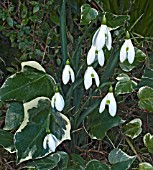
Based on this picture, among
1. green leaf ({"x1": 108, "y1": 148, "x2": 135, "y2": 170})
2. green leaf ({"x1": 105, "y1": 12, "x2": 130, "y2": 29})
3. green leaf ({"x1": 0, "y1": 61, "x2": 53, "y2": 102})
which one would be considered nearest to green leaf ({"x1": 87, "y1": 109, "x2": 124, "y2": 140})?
green leaf ({"x1": 108, "y1": 148, "x2": 135, "y2": 170})

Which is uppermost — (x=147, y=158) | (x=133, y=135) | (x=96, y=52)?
(x=96, y=52)

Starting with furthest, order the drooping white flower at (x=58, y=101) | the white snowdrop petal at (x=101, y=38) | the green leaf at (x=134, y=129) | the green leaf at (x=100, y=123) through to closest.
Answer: the green leaf at (x=134, y=129), the green leaf at (x=100, y=123), the drooping white flower at (x=58, y=101), the white snowdrop petal at (x=101, y=38)

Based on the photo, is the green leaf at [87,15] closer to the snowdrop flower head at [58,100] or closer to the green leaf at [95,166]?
the snowdrop flower head at [58,100]

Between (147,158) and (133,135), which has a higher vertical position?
(133,135)

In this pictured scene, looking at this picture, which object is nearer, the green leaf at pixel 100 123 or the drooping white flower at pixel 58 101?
the drooping white flower at pixel 58 101

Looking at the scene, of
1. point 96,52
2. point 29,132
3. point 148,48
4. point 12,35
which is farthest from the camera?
point 148,48

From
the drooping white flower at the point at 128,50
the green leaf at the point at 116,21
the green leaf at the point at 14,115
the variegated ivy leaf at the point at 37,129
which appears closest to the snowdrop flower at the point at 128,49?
the drooping white flower at the point at 128,50

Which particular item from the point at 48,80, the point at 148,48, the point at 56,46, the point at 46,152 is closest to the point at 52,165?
the point at 46,152

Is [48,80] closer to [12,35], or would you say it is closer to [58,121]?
[58,121]
